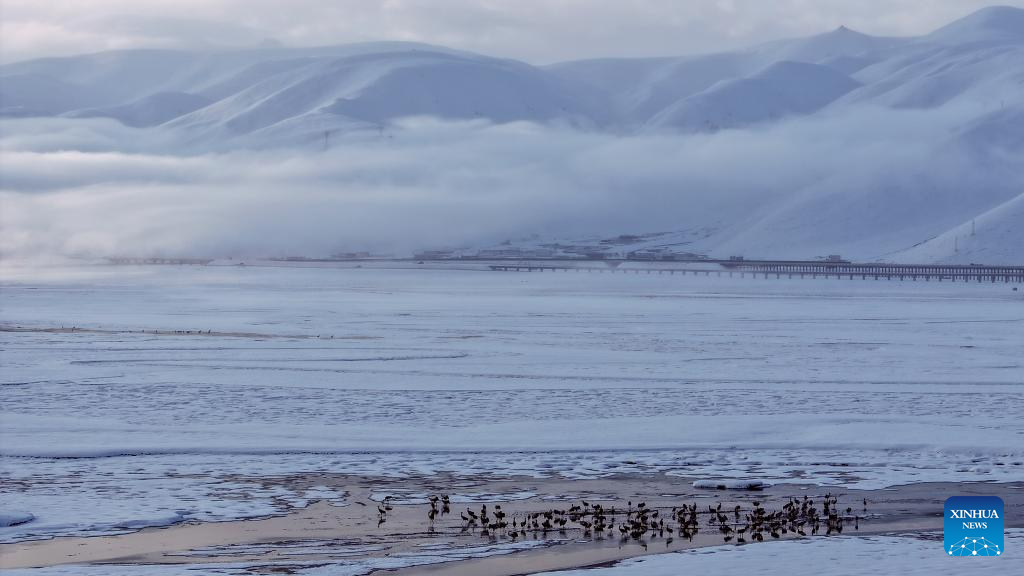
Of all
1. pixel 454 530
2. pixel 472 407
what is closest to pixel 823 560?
pixel 454 530

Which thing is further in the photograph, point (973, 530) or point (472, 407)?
point (472, 407)

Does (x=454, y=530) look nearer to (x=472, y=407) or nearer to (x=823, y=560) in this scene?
(x=823, y=560)

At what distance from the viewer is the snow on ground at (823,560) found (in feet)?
59.7

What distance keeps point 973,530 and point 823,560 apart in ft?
7.57

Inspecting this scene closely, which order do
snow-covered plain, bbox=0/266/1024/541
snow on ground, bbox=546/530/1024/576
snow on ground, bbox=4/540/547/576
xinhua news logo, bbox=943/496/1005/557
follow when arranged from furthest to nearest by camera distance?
snow-covered plain, bbox=0/266/1024/541 < xinhua news logo, bbox=943/496/1005/557 < snow on ground, bbox=4/540/547/576 < snow on ground, bbox=546/530/1024/576

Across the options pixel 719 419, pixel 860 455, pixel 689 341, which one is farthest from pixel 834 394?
pixel 689 341

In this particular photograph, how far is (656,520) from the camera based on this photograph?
21469mm

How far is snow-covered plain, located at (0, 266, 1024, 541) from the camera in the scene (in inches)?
1000

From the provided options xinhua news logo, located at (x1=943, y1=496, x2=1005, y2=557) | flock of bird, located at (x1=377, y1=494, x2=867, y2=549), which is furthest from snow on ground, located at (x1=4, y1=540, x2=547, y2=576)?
xinhua news logo, located at (x1=943, y1=496, x2=1005, y2=557)

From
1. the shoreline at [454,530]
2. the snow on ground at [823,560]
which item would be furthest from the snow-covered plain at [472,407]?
the snow on ground at [823,560]

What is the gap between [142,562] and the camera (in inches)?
746

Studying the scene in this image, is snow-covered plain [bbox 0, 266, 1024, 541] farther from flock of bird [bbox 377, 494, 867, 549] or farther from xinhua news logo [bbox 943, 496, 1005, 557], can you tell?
xinhua news logo [bbox 943, 496, 1005, 557]

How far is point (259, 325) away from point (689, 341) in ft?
73.4

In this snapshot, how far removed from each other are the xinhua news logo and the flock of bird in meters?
1.51
